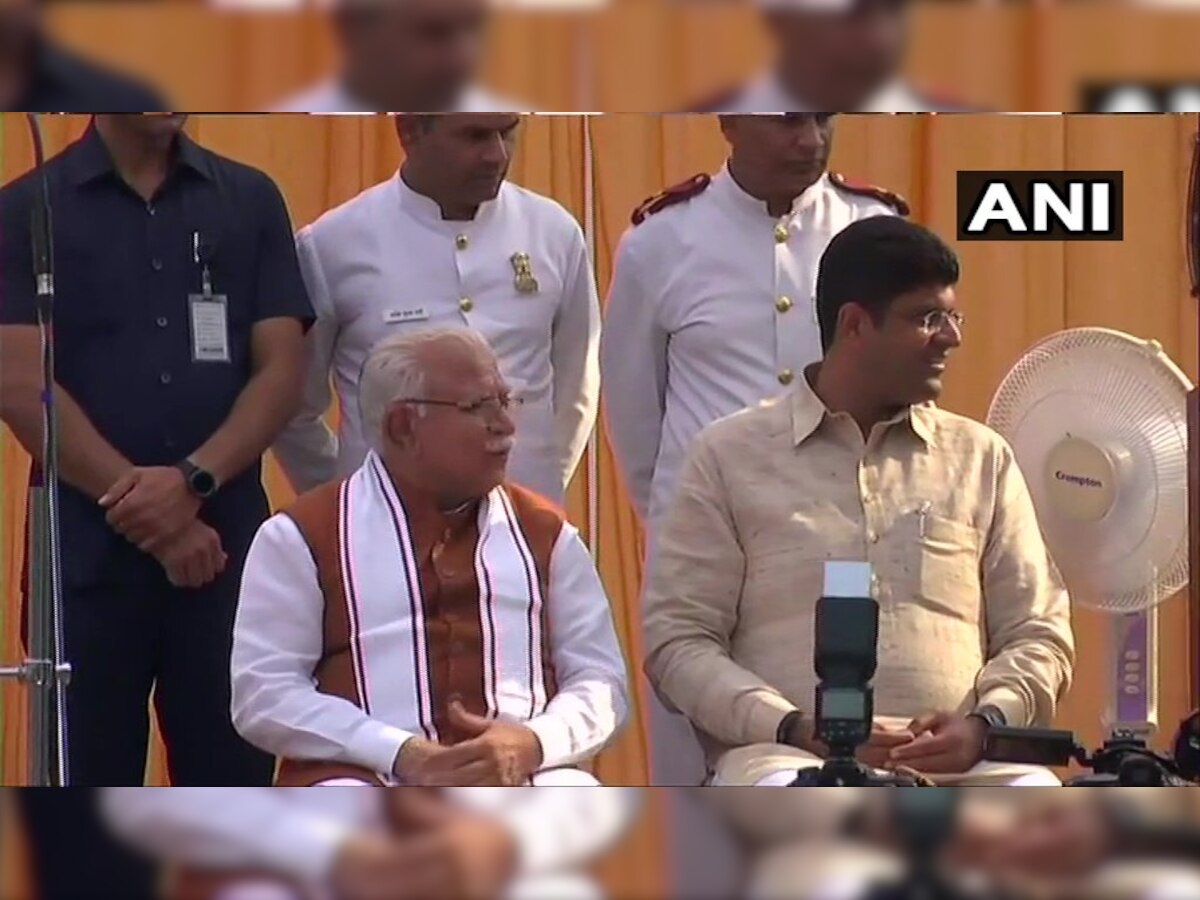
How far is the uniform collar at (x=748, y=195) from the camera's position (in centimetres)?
185

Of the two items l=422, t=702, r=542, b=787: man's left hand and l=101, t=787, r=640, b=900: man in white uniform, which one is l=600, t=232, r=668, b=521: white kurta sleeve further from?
l=101, t=787, r=640, b=900: man in white uniform

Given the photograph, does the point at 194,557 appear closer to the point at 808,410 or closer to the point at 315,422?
the point at 315,422

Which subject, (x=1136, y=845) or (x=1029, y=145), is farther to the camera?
(x=1136, y=845)

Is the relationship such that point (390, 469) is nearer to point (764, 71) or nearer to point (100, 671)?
point (100, 671)

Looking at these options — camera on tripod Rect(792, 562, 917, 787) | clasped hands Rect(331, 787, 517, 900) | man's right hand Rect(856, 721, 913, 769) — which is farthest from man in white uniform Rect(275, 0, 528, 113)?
clasped hands Rect(331, 787, 517, 900)

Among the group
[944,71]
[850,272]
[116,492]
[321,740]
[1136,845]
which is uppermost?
[944,71]

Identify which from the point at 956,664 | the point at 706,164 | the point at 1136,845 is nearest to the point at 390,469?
the point at 706,164

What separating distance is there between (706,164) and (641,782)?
0.47 m

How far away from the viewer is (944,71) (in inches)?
70.9

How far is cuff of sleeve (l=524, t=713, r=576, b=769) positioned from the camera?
1.84 meters

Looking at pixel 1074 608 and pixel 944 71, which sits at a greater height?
pixel 944 71

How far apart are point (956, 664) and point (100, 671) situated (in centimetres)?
64

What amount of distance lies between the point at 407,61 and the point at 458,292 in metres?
0.18

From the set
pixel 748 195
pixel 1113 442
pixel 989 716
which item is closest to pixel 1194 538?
pixel 1113 442
